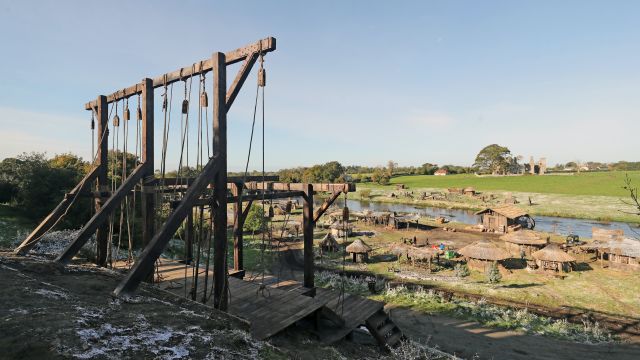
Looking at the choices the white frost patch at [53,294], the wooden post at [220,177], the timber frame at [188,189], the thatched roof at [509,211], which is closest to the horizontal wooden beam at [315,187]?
the timber frame at [188,189]

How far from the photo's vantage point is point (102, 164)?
1058cm

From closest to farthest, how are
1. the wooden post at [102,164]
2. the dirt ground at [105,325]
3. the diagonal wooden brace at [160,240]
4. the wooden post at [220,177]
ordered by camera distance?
the dirt ground at [105,325], the diagonal wooden brace at [160,240], the wooden post at [220,177], the wooden post at [102,164]

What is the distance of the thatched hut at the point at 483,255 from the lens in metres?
24.2

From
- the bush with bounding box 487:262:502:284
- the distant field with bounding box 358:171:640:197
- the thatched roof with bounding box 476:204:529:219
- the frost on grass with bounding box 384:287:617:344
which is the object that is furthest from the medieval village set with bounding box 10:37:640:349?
the distant field with bounding box 358:171:640:197

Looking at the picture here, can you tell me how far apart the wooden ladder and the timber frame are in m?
2.06

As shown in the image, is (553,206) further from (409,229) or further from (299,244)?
(299,244)

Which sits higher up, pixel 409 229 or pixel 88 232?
pixel 88 232

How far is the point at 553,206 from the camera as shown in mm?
63625

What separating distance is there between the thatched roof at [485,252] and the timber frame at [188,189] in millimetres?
18533

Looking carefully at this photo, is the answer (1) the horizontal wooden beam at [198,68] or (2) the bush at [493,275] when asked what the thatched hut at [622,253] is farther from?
(1) the horizontal wooden beam at [198,68]

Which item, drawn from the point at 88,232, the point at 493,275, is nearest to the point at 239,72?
the point at 88,232

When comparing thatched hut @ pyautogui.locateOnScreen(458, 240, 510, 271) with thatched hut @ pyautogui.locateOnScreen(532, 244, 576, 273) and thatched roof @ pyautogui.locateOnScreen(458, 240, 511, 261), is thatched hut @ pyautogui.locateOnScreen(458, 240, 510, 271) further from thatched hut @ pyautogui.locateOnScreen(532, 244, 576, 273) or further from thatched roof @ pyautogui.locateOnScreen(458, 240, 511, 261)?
thatched hut @ pyautogui.locateOnScreen(532, 244, 576, 273)

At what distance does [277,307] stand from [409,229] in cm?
3763

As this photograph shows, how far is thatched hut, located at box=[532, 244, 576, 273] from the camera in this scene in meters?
23.8
